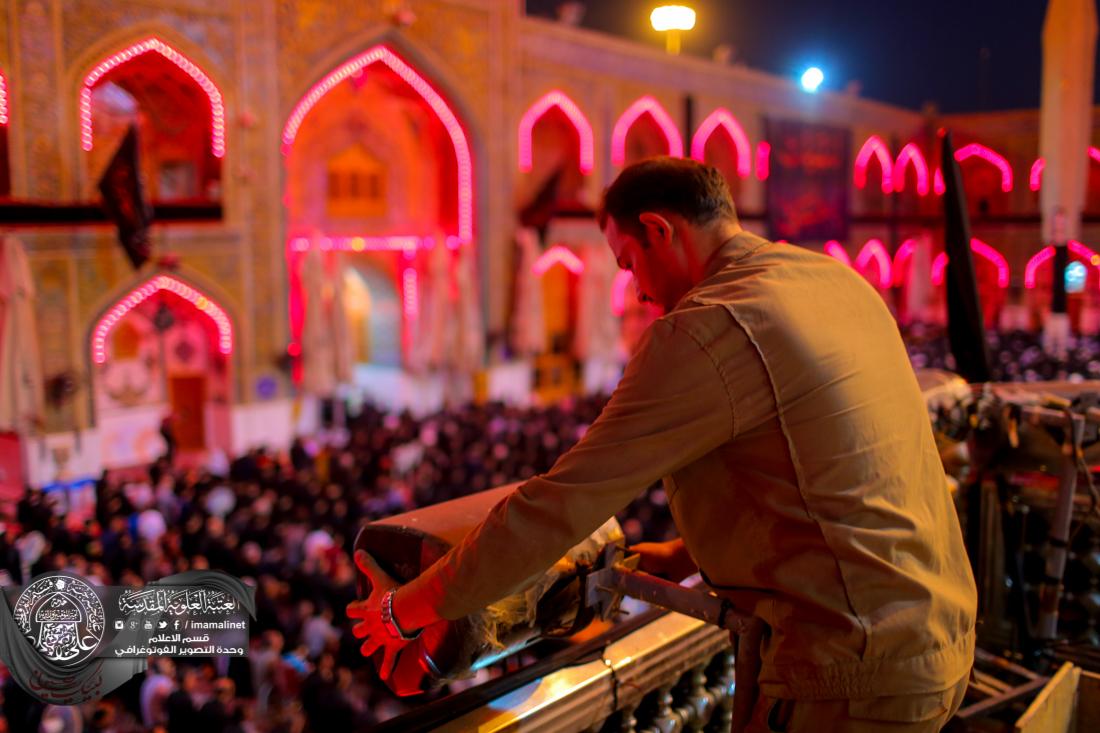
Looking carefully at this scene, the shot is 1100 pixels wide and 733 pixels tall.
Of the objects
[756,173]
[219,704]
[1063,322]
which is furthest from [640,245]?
[756,173]

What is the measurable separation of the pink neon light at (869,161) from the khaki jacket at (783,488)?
733 inches

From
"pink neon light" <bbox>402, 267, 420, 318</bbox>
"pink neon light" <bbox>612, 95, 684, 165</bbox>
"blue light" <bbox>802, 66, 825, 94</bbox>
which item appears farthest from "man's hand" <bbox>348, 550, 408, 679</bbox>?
"blue light" <bbox>802, 66, 825, 94</bbox>

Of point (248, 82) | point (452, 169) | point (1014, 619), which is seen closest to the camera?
point (1014, 619)

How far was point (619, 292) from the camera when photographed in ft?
59.2

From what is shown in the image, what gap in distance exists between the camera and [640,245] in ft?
5.51

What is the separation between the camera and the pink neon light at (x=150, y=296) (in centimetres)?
1131

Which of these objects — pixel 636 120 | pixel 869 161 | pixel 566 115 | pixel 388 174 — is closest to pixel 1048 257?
pixel 566 115

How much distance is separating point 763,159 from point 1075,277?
1220 cm

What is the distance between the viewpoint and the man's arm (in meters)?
1.44

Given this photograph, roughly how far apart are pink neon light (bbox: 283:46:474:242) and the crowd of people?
387cm

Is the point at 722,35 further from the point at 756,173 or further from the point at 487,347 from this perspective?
the point at 487,347

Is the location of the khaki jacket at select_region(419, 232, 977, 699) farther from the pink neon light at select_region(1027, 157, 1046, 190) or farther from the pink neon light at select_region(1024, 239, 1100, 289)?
the pink neon light at select_region(1024, 239, 1100, 289)

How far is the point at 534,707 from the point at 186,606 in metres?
0.82

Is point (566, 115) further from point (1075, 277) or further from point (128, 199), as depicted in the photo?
point (1075, 277)
